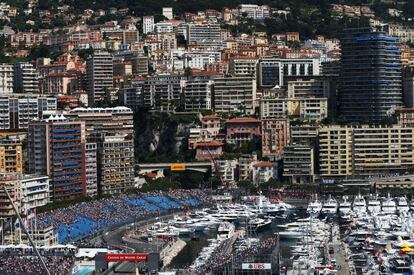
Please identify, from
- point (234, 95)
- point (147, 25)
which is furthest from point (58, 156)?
point (147, 25)

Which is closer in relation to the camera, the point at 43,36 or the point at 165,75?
the point at 165,75

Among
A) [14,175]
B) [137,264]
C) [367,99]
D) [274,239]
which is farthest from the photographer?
[367,99]

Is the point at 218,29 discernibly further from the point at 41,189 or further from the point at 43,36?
the point at 41,189

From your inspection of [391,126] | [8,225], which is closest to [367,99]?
[391,126]

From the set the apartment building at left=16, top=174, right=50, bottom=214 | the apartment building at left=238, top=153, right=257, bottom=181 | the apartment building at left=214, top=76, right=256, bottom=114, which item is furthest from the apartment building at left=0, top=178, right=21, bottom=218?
the apartment building at left=214, top=76, right=256, bottom=114

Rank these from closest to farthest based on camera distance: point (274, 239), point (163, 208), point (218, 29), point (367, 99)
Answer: point (274, 239) → point (163, 208) → point (367, 99) → point (218, 29)

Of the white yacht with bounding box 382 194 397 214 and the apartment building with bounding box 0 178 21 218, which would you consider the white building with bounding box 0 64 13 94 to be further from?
the white yacht with bounding box 382 194 397 214
